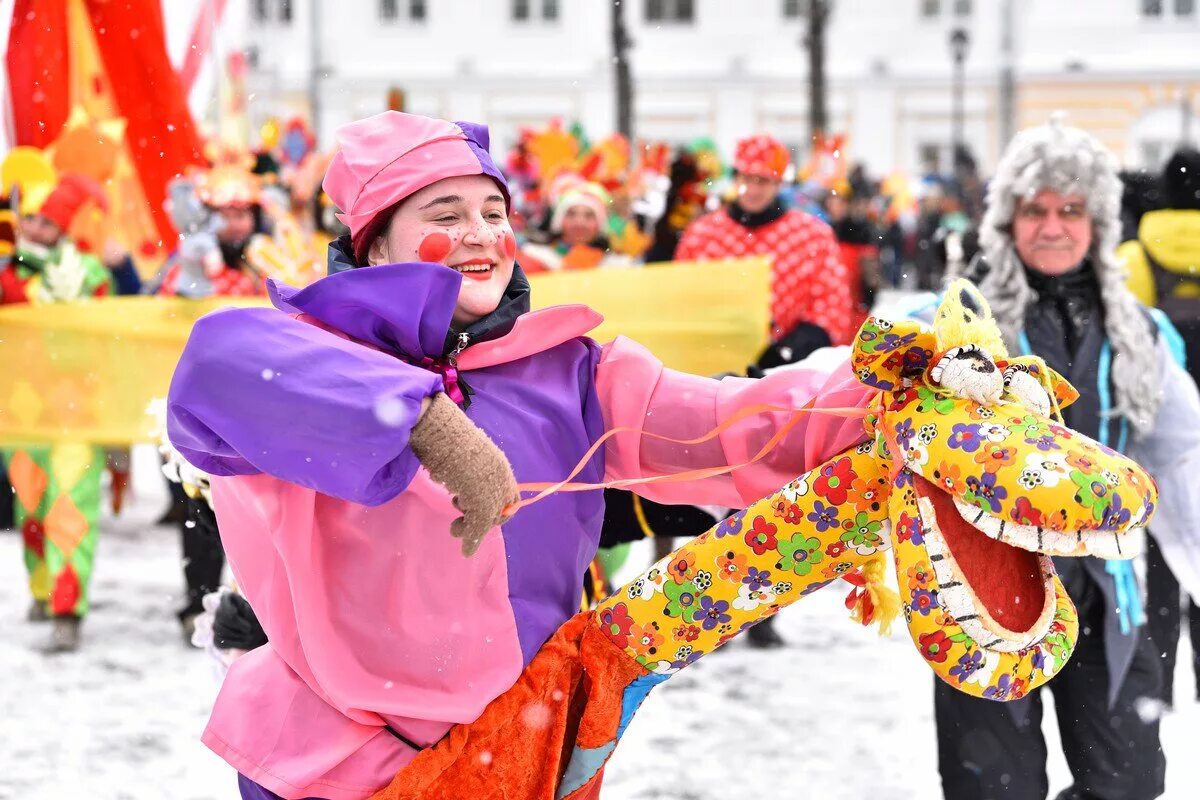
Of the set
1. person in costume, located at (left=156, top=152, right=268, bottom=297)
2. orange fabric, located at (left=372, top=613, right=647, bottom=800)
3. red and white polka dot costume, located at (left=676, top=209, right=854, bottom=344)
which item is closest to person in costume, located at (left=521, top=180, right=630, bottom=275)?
red and white polka dot costume, located at (left=676, top=209, right=854, bottom=344)

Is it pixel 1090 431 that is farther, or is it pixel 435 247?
pixel 1090 431

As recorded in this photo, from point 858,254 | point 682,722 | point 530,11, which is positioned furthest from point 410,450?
point 530,11

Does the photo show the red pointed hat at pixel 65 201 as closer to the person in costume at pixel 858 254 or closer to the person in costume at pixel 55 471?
the person in costume at pixel 55 471

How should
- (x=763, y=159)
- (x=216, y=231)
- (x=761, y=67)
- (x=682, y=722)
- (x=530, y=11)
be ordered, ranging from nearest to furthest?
(x=682, y=722), (x=763, y=159), (x=216, y=231), (x=761, y=67), (x=530, y=11)

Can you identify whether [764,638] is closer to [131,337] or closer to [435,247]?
[131,337]

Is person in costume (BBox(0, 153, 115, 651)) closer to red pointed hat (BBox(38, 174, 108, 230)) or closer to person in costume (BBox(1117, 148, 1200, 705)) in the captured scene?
red pointed hat (BBox(38, 174, 108, 230))

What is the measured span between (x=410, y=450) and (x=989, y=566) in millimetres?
788

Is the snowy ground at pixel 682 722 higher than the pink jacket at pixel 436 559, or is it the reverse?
the pink jacket at pixel 436 559

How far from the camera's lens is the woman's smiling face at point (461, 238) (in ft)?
7.87

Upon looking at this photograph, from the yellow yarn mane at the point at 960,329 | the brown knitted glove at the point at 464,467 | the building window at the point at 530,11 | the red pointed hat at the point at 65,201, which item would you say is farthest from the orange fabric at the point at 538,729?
the building window at the point at 530,11

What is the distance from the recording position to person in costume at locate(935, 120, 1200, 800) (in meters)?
3.65

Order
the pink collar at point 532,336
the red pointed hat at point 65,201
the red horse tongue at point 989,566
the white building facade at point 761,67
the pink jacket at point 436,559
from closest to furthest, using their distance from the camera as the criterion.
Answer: the red horse tongue at point 989,566, the pink jacket at point 436,559, the pink collar at point 532,336, the red pointed hat at point 65,201, the white building facade at point 761,67

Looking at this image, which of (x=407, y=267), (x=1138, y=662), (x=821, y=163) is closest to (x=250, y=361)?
(x=407, y=267)

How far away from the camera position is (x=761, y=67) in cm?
3912
